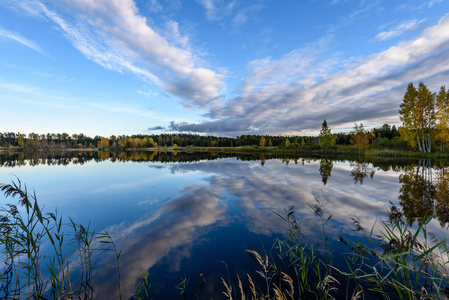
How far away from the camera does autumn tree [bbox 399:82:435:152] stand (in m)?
36.2

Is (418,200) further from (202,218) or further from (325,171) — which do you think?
(325,171)

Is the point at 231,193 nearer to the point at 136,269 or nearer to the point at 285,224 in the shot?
the point at 285,224

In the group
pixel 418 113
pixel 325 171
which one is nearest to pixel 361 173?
pixel 325 171

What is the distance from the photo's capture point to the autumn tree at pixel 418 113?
119 feet

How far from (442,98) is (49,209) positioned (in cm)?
5976

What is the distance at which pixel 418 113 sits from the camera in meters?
36.5

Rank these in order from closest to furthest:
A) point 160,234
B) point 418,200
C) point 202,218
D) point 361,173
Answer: point 160,234
point 202,218
point 418,200
point 361,173

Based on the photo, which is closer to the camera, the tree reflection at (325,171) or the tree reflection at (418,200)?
the tree reflection at (418,200)

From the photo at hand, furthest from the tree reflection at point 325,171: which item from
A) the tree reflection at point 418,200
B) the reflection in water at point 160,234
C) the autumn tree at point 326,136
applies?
the autumn tree at point 326,136

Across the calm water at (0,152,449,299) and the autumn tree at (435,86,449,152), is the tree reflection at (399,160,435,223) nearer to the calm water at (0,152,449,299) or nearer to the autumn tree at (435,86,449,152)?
the calm water at (0,152,449,299)

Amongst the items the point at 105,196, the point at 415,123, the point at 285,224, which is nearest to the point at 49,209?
the point at 105,196

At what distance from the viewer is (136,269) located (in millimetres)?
5488

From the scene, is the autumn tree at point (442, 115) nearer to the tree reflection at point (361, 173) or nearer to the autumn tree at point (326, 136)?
the tree reflection at point (361, 173)

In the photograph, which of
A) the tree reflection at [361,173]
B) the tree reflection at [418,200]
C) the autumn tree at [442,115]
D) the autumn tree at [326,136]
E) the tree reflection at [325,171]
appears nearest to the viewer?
the tree reflection at [418,200]
